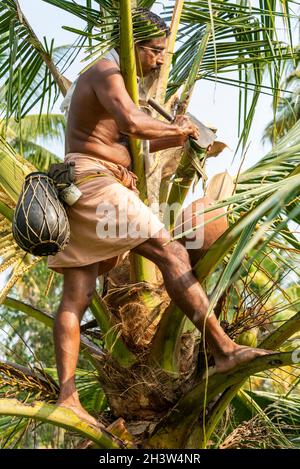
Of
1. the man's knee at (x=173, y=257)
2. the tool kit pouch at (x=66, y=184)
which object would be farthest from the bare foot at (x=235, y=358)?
the tool kit pouch at (x=66, y=184)

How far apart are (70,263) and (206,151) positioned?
2.73 ft

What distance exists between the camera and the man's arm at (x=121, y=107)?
157 inches

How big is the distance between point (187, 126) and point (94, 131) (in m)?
0.46

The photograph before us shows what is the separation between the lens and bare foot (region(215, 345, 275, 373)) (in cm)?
379

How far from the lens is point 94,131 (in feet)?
14.1

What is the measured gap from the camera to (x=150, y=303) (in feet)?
14.5

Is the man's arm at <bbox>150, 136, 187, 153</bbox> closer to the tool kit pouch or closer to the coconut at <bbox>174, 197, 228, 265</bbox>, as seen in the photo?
the coconut at <bbox>174, 197, 228, 265</bbox>

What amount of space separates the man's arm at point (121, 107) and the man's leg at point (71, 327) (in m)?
0.69

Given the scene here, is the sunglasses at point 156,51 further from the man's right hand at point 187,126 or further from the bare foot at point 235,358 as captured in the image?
the bare foot at point 235,358

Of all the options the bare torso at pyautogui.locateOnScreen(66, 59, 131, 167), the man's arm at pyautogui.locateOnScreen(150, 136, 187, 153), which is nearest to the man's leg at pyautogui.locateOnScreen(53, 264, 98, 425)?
the bare torso at pyautogui.locateOnScreen(66, 59, 131, 167)

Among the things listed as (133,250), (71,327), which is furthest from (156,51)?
(71,327)

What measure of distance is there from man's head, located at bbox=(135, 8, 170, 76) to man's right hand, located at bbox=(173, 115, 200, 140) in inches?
16.0
